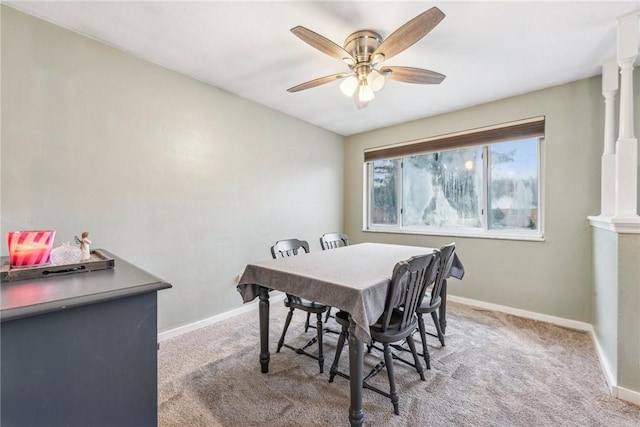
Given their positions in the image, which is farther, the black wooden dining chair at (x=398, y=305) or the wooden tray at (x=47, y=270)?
the black wooden dining chair at (x=398, y=305)

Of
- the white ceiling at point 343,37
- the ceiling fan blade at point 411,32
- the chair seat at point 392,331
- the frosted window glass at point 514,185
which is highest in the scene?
the white ceiling at point 343,37

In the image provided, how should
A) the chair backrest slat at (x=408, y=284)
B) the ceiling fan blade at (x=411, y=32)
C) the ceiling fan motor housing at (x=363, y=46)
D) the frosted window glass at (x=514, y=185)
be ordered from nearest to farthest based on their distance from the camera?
the ceiling fan blade at (x=411, y=32) → the chair backrest slat at (x=408, y=284) → the ceiling fan motor housing at (x=363, y=46) → the frosted window glass at (x=514, y=185)

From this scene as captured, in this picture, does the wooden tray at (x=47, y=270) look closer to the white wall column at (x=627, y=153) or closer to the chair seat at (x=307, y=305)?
the chair seat at (x=307, y=305)

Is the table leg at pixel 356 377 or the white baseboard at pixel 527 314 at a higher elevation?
the table leg at pixel 356 377

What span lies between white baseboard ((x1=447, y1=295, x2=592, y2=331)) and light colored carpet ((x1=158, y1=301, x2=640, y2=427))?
0.13 m

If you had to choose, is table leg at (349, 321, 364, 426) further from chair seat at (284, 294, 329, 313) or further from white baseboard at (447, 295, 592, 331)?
white baseboard at (447, 295, 592, 331)

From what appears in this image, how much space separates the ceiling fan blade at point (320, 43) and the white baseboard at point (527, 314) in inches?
118

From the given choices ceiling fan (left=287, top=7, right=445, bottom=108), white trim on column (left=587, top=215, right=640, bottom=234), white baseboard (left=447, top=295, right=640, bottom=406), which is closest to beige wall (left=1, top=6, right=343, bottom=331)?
ceiling fan (left=287, top=7, right=445, bottom=108)

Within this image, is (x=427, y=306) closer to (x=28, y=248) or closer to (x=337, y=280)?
(x=337, y=280)

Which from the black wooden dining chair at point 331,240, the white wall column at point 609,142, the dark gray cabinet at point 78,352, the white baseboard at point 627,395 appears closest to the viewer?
the dark gray cabinet at point 78,352

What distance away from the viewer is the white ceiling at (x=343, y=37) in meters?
1.75

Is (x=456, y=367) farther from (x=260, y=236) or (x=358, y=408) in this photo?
(x=260, y=236)

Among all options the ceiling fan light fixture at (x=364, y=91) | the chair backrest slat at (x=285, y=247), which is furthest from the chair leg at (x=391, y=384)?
the ceiling fan light fixture at (x=364, y=91)

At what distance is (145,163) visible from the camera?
2369 mm
